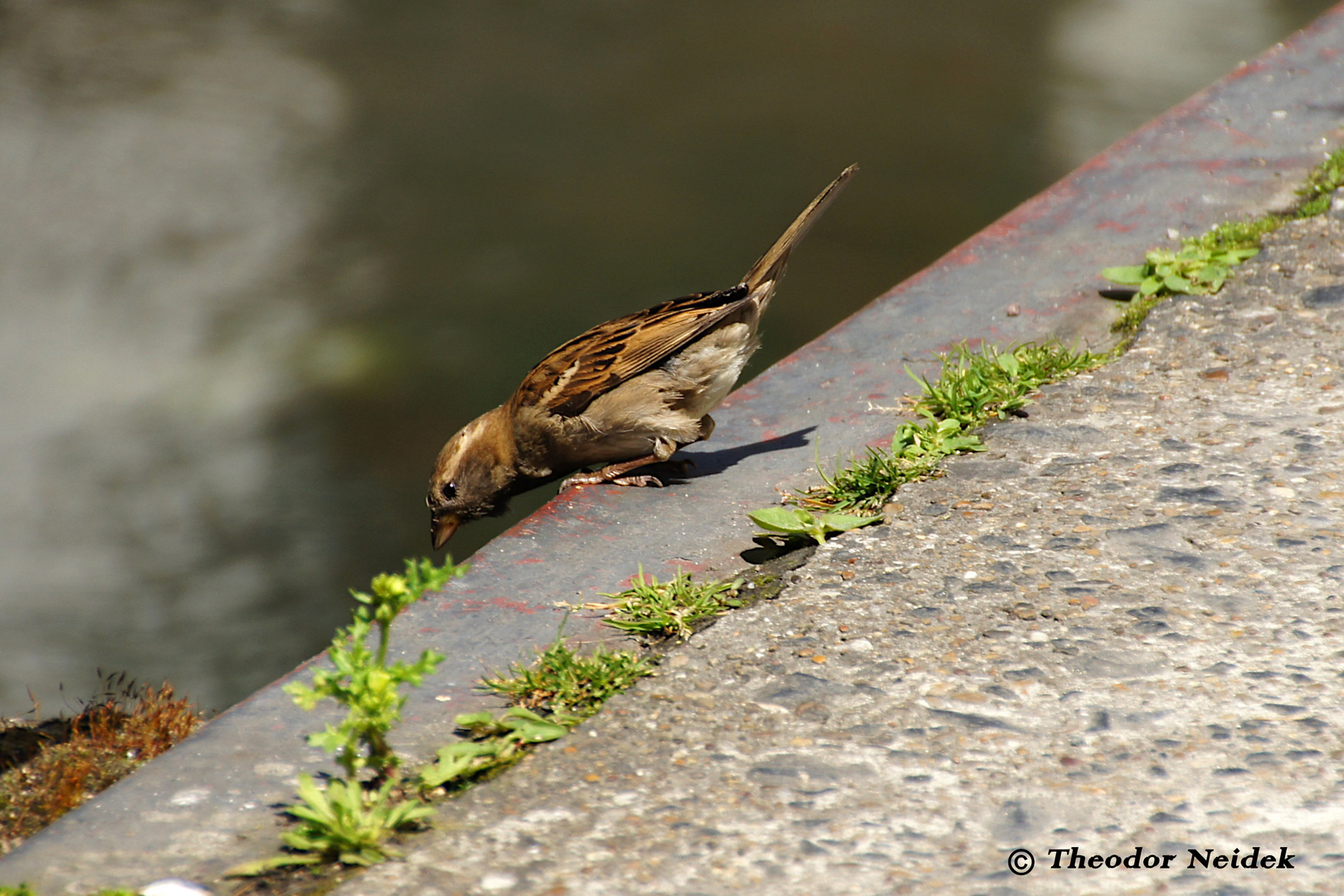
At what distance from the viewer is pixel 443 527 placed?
4.10 meters

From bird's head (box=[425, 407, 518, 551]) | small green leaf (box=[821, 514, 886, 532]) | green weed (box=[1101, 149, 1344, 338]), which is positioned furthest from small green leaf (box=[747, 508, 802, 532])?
green weed (box=[1101, 149, 1344, 338])

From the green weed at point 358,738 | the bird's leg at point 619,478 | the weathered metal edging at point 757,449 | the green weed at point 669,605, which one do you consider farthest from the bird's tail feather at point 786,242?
the green weed at point 358,738

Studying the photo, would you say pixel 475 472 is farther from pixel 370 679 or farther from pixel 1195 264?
pixel 1195 264

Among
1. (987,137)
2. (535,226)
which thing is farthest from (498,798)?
(987,137)

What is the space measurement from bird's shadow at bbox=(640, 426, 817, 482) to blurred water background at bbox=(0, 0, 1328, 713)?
11.9ft

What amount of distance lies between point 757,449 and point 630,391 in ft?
1.37

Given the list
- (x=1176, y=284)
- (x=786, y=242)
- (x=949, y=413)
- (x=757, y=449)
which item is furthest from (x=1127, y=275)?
(x=757, y=449)

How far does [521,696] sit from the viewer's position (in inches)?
95.2

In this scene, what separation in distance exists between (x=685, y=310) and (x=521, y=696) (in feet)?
5.50

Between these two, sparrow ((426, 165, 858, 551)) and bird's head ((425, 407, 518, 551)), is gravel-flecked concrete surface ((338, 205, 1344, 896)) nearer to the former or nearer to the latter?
sparrow ((426, 165, 858, 551))

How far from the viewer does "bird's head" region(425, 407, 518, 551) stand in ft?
12.9

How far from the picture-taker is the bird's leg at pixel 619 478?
11.3ft

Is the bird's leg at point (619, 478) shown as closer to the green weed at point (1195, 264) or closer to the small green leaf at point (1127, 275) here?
the green weed at point (1195, 264)

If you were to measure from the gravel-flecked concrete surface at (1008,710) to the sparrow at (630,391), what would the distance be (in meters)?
0.84
